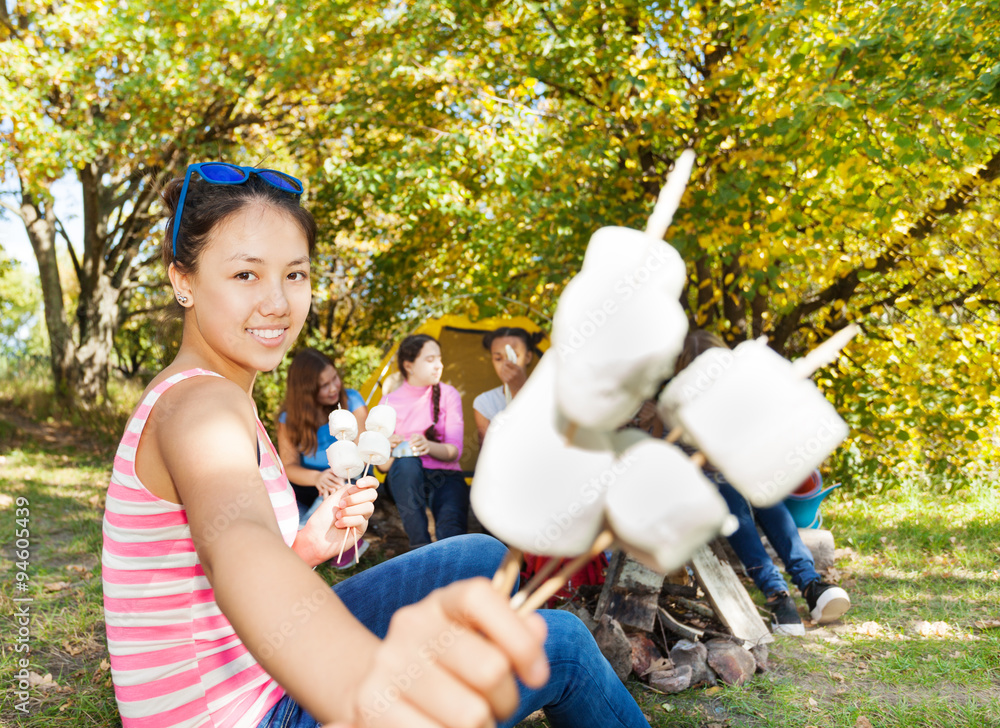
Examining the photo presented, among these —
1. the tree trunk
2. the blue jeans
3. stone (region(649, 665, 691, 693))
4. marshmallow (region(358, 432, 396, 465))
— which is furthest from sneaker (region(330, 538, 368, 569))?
the tree trunk

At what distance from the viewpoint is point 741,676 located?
244 centimetres

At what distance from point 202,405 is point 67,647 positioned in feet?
7.60

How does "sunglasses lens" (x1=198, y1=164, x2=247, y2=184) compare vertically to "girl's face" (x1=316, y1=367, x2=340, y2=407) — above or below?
above

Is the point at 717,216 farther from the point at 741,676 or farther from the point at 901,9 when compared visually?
the point at 741,676

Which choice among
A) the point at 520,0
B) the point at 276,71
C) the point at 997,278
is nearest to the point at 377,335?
the point at 276,71

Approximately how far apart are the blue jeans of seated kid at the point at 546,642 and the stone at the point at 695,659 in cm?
131

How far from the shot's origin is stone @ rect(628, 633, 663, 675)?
2504 millimetres

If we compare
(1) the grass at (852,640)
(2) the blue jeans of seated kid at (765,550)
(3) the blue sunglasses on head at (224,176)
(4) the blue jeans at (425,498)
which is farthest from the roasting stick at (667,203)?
(4) the blue jeans at (425,498)

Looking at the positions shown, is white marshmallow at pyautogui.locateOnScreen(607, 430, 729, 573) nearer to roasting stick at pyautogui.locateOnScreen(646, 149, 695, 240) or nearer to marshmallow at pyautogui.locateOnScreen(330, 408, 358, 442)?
roasting stick at pyautogui.locateOnScreen(646, 149, 695, 240)

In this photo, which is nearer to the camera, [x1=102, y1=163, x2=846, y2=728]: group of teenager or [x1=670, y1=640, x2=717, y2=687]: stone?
[x1=102, y1=163, x2=846, y2=728]: group of teenager

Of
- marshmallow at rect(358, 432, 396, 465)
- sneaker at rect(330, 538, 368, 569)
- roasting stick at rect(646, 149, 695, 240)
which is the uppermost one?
roasting stick at rect(646, 149, 695, 240)

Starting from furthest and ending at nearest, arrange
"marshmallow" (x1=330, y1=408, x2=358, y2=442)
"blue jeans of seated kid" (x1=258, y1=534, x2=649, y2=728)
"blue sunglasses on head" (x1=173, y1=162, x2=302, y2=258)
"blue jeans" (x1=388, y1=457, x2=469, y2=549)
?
Result: "blue jeans" (x1=388, y1=457, x2=469, y2=549) < "marshmallow" (x1=330, y1=408, x2=358, y2=442) < "blue sunglasses on head" (x1=173, y1=162, x2=302, y2=258) < "blue jeans of seated kid" (x1=258, y1=534, x2=649, y2=728)

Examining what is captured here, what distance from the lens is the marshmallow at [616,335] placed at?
521 millimetres
